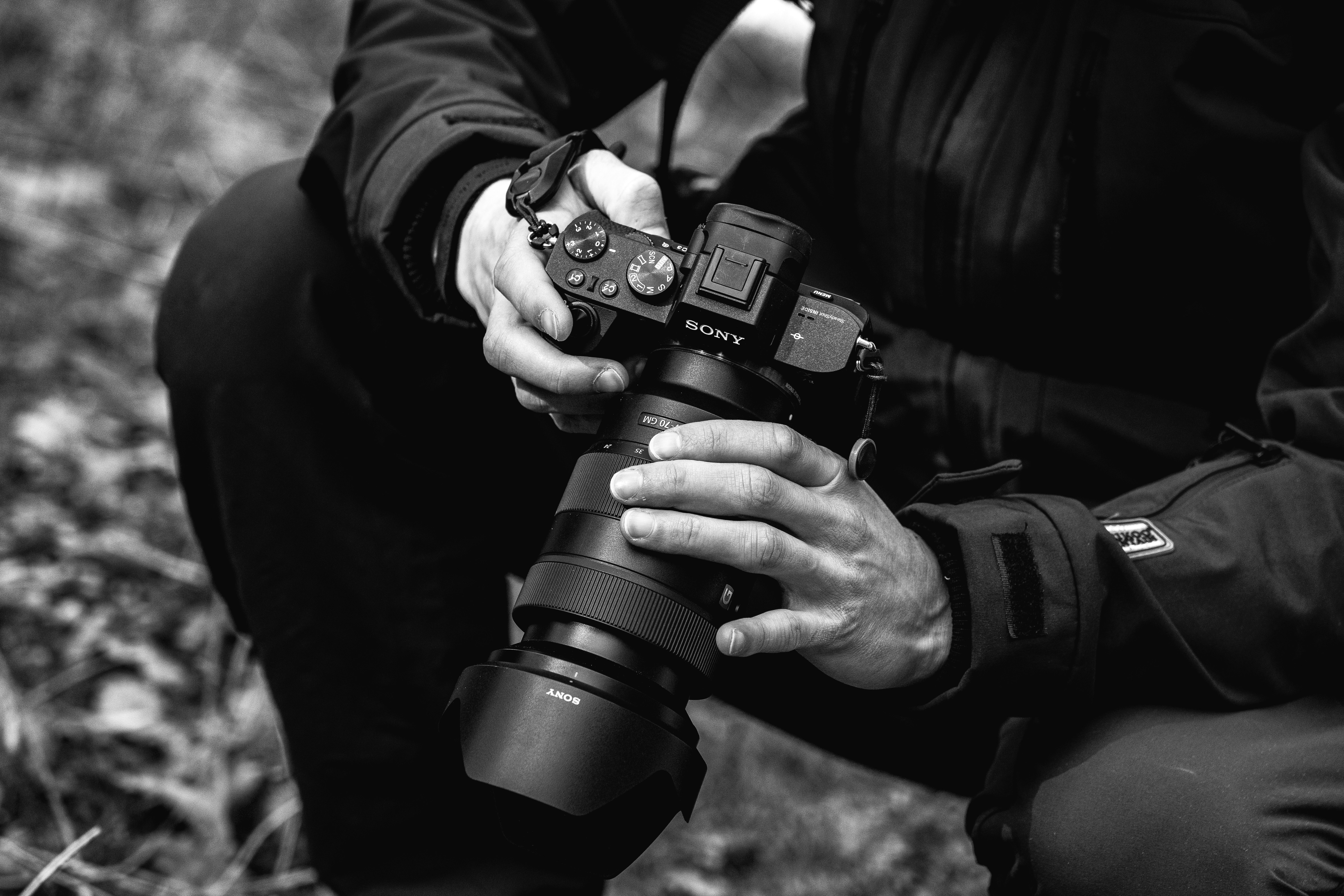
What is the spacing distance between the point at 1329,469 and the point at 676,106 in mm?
990

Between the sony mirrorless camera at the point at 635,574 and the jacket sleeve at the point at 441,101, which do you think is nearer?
the sony mirrorless camera at the point at 635,574

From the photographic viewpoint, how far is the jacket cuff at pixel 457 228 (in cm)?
140

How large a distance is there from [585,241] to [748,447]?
0.27 metres

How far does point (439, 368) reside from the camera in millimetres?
1554

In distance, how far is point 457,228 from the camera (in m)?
1.40

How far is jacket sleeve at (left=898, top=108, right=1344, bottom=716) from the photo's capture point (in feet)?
3.90

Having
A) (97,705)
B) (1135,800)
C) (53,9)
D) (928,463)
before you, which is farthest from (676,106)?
(53,9)

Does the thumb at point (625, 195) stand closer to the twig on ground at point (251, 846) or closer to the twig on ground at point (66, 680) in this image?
the twig on ground at point (251, 846)

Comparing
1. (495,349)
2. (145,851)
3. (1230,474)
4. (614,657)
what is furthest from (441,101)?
(145,851)

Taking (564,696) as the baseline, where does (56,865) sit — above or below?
below

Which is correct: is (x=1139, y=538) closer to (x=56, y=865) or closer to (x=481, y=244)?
(x=481, y=244)

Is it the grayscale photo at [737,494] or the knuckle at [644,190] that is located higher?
the knuckle at [644,190]

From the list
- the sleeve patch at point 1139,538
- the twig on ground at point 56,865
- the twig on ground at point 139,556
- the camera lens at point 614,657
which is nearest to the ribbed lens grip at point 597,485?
the camera lens at point 614,657

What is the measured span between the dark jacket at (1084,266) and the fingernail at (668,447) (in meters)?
0.31
